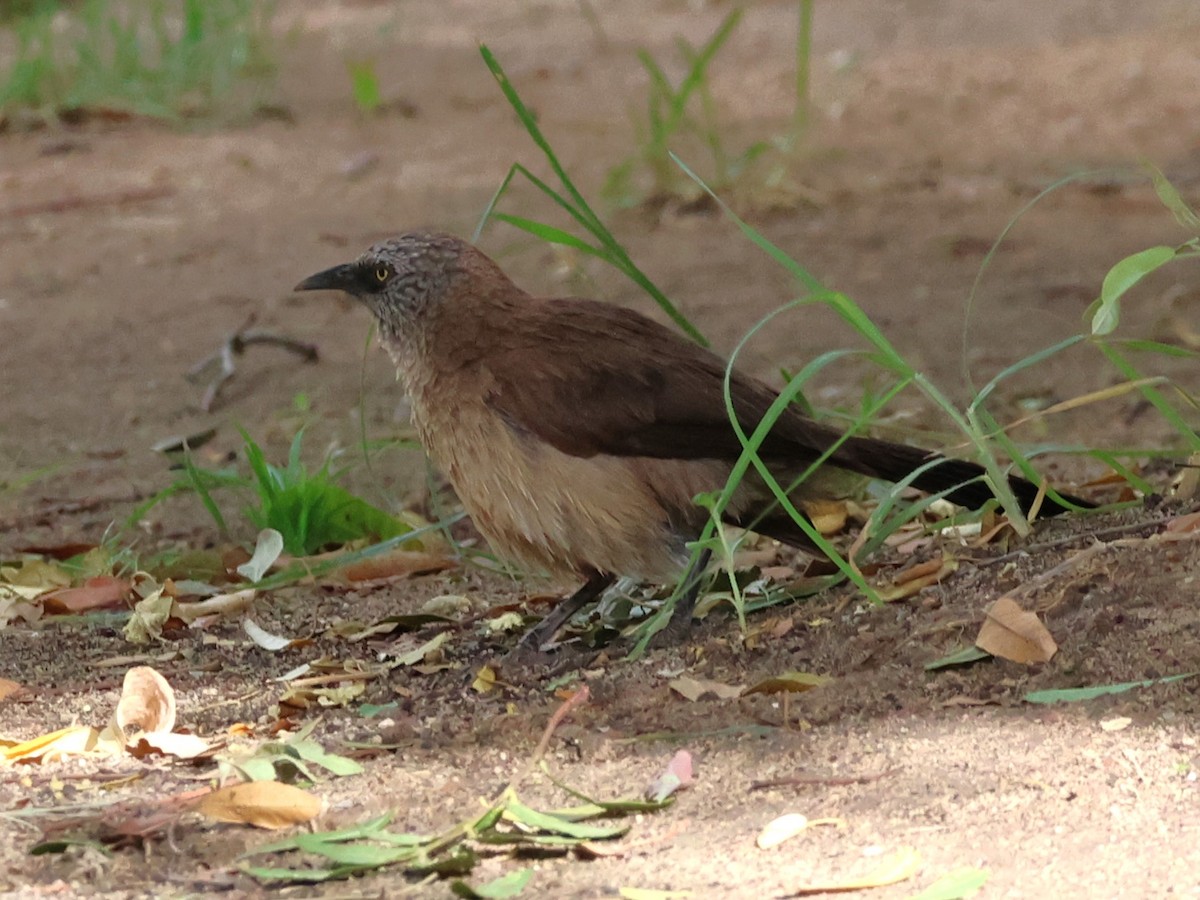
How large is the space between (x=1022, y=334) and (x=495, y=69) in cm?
285

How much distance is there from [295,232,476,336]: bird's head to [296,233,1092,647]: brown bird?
208 mm

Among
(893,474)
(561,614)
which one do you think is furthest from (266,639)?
(893,474)

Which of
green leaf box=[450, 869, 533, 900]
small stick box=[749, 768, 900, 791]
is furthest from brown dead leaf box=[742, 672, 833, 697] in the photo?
green leaf box=[450, 869, 533, 900]

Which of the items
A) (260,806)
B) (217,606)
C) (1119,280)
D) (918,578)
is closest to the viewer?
(260,806)

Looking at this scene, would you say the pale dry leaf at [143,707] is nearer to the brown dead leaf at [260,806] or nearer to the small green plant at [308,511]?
the brown dead leaf at [260,806]

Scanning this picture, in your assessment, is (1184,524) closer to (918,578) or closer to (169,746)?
(918,578)

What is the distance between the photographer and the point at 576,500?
3549 millimetres

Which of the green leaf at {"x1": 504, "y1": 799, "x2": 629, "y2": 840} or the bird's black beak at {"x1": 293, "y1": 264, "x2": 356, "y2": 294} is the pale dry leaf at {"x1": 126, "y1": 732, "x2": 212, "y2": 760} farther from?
the bird's black beak at {"x1": 293, "y1": 264, "x2": 356, "y2": 294}

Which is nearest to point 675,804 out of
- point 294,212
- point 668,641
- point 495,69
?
point 668,641

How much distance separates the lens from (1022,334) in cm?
584

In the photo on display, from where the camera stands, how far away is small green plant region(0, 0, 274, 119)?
9.34 metres

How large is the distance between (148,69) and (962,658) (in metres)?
7.99

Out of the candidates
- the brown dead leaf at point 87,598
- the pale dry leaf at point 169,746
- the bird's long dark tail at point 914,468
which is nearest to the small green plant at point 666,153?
the bird's long dark tail at point 914,468

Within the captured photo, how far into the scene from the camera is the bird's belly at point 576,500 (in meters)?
3.56
